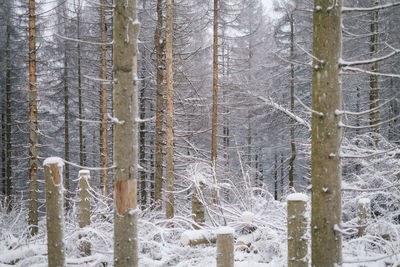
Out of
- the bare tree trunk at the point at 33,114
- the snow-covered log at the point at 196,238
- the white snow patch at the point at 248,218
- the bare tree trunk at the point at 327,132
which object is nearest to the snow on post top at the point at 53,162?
the snow-covered log at the point at 196,238

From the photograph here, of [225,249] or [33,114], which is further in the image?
[33,114]

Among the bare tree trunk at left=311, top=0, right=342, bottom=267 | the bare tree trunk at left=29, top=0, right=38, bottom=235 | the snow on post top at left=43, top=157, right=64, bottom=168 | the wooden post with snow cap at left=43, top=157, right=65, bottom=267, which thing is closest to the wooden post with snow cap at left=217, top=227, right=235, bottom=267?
the bare tree trunk at left=311, top=0, right=342, bottom=267

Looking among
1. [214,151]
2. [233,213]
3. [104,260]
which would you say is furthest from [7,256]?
[214,151]

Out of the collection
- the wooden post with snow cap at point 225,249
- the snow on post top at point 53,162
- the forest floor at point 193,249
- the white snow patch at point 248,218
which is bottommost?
the forest floor at point 193,249

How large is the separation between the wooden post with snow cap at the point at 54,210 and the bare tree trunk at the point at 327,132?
3.52 metres

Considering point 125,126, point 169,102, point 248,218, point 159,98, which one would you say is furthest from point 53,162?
point 159,98

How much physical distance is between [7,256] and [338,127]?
626 centimetres

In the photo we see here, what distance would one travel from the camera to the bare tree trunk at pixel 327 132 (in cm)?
292

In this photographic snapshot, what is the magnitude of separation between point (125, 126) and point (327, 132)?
2.28 m

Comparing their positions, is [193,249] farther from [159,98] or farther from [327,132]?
[159,98]

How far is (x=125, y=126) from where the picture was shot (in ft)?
11.8

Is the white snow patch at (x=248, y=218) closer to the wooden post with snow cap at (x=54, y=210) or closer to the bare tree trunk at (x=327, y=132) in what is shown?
the bare tree trunk at (x=327, y=132)

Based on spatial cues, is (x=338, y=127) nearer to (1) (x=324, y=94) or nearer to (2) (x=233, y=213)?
(1) (x=324, y=94)

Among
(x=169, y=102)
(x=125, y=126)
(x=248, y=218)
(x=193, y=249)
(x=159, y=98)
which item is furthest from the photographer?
(x=159, y=98)
